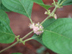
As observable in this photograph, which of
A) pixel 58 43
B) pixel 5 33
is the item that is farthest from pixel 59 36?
pixel 5 33

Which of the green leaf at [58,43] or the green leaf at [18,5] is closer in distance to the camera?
the green leaf at [58,43]

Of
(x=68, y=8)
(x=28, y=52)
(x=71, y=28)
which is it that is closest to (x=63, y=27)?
(x=71, y=28)

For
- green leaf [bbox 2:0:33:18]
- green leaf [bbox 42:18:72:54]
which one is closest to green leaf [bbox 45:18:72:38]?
green leaf [bbox 42:18:72:54]

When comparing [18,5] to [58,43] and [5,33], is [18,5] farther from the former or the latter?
[58,43]

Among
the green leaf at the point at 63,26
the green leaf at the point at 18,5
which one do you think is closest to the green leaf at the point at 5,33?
the green leaf at the point at 18,5

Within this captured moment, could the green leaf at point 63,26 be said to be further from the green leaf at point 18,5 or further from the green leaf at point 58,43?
the green leaf at point 18,5

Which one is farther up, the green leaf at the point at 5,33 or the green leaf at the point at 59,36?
the green leaf at the point at 5,33

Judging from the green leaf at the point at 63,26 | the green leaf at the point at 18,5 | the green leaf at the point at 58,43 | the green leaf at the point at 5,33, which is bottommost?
the green leaf at the point at 58,43

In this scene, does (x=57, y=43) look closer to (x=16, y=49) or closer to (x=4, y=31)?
(x=4, y=31)
